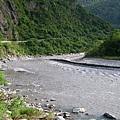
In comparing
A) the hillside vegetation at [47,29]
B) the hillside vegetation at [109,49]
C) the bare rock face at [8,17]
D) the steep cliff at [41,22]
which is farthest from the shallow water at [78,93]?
the steep cliff at [41,22]

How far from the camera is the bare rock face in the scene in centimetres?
13112

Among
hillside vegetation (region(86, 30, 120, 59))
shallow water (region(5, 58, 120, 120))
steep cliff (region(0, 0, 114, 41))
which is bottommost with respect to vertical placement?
shallow water (region(5, 58, 120, 120))

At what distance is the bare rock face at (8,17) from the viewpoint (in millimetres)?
131125

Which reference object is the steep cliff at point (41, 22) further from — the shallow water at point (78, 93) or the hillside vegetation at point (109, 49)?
the shallow water at point (78, 93)

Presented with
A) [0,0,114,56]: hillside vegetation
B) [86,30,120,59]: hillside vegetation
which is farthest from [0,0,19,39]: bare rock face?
[86,30,120,59]: hillside vegetation

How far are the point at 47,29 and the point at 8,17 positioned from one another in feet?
85.8

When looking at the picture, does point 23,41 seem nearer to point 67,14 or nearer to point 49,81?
point 67,14

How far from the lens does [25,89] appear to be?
3744 centimetres

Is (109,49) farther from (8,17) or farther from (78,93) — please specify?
(8,17)

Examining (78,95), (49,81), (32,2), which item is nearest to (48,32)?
(32,2)

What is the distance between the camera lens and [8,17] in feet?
461

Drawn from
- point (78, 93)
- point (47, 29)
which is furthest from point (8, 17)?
point (78, 93)

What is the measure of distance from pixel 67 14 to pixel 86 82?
155 m

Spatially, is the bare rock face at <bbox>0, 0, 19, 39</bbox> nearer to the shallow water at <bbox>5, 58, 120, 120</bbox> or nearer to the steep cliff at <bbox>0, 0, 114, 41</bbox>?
the steep cliff at <bbox>0, 0, 114, 41</bbox>
